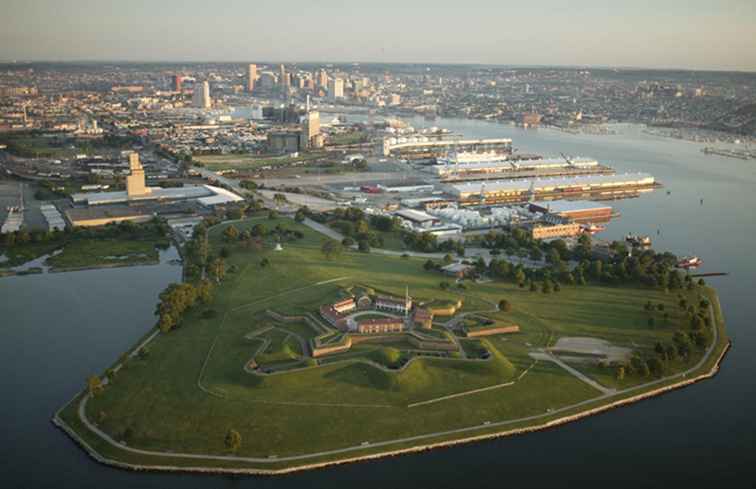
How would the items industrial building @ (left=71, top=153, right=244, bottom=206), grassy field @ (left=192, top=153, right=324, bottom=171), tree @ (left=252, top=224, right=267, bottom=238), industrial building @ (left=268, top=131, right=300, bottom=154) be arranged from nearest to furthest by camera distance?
1. tree @ (left=252, top=224, right=267, bottom=238)
2. industrial building @ (left=71, top=153, right=244, bottom=206)
3. grassy field @ (left=192, top=153, right=324, bottom=171)
4. industrial building @ (left=268, top=131, right=300, bottom=154)

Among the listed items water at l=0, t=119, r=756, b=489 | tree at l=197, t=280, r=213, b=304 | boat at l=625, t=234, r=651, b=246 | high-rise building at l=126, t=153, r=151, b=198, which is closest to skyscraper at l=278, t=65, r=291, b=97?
high-rise building at l=126, t=153, r=151, b=198

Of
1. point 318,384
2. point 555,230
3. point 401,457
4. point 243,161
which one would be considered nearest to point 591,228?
point 555,230

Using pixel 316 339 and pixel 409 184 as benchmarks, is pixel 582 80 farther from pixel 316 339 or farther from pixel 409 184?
pixel 316 339

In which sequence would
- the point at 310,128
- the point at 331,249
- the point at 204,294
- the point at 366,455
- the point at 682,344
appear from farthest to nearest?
the point at 310,128 → the point at 331,249 → the point at 204,294 → the point at 682,344 → the point at 366,455

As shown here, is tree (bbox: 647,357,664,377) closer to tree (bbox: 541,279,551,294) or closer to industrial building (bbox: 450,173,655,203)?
tree (bbox: 541,279,551,294)

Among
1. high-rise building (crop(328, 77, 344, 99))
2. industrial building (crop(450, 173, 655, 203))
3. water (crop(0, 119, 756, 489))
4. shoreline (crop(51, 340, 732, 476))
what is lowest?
water (crop(0, 119, 756, 489))

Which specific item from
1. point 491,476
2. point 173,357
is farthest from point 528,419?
point 173,357

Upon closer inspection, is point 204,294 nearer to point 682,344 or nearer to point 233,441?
point 233,441
